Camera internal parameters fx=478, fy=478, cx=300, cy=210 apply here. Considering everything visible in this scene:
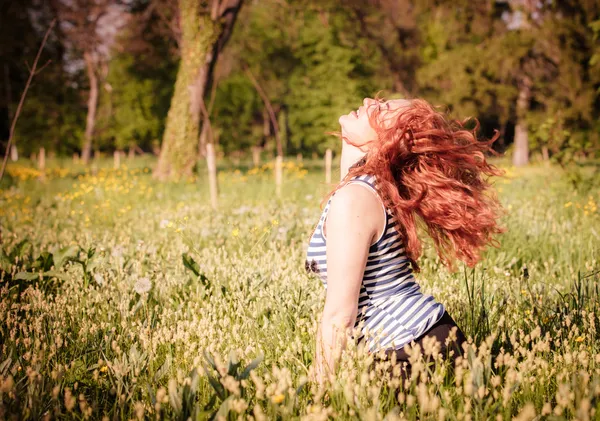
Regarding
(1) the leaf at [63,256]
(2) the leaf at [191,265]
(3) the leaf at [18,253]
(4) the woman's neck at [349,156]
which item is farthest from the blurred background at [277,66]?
(4) the woman's neck at [349,156]

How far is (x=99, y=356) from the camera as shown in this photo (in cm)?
255

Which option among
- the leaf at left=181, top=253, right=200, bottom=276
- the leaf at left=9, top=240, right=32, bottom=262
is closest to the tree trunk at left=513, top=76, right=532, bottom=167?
the leaf at left=181, top=253, right=200, bottom=276

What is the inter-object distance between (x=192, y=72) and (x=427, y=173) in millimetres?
11913

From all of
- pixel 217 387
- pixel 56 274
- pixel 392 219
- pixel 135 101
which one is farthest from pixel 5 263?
pixel 135 101

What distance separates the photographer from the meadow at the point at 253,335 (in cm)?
180

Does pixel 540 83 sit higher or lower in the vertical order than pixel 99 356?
higher

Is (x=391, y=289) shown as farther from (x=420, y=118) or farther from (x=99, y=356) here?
(x=99, y=356)

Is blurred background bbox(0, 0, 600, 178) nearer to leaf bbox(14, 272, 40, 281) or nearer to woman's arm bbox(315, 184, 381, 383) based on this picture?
leaf bbox(14, 272, 40, 281)

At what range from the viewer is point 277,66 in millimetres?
35906

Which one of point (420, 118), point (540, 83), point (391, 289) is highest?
point (540, 83)

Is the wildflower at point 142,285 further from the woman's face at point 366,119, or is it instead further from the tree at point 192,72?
the tree at point 192,72

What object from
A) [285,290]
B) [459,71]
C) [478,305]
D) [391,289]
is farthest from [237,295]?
[459,71]

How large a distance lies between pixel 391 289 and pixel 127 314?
5.17 feet

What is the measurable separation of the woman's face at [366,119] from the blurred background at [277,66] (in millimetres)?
10901
